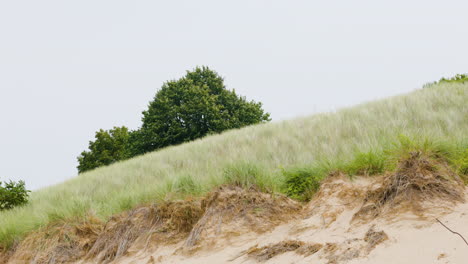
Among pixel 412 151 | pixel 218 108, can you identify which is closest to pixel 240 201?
pixel 412 151

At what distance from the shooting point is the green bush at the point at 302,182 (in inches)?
229

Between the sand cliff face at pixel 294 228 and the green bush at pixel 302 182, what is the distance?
360 millimetres

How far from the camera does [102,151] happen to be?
33.4 metres

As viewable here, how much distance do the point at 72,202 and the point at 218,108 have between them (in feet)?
63.9

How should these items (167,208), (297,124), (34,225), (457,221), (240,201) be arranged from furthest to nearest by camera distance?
(297,124)
(34,225)
(167,208)
(240,201)
(457,221)

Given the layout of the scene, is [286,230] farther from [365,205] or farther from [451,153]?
[451,153]

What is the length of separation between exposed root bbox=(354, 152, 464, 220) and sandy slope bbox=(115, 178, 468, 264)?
134 mm

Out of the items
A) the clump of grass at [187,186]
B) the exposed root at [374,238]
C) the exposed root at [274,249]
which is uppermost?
the clump of grass at [187,186]

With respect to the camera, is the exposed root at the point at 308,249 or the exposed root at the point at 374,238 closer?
the exposed root at the point at 374,238

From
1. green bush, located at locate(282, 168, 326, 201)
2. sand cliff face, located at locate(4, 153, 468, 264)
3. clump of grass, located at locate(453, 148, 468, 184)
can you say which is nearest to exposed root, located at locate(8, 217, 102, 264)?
sand cliff face, located at locate(4, 153, 468, 264)

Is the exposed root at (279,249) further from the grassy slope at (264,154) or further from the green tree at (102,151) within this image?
the green tree at (102,151)

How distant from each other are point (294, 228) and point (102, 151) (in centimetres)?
3075

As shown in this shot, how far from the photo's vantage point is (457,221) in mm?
3535

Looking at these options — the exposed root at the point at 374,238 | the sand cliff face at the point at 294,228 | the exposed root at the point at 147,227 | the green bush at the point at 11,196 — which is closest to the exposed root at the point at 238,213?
the sand cliff face at the point at 294,228
